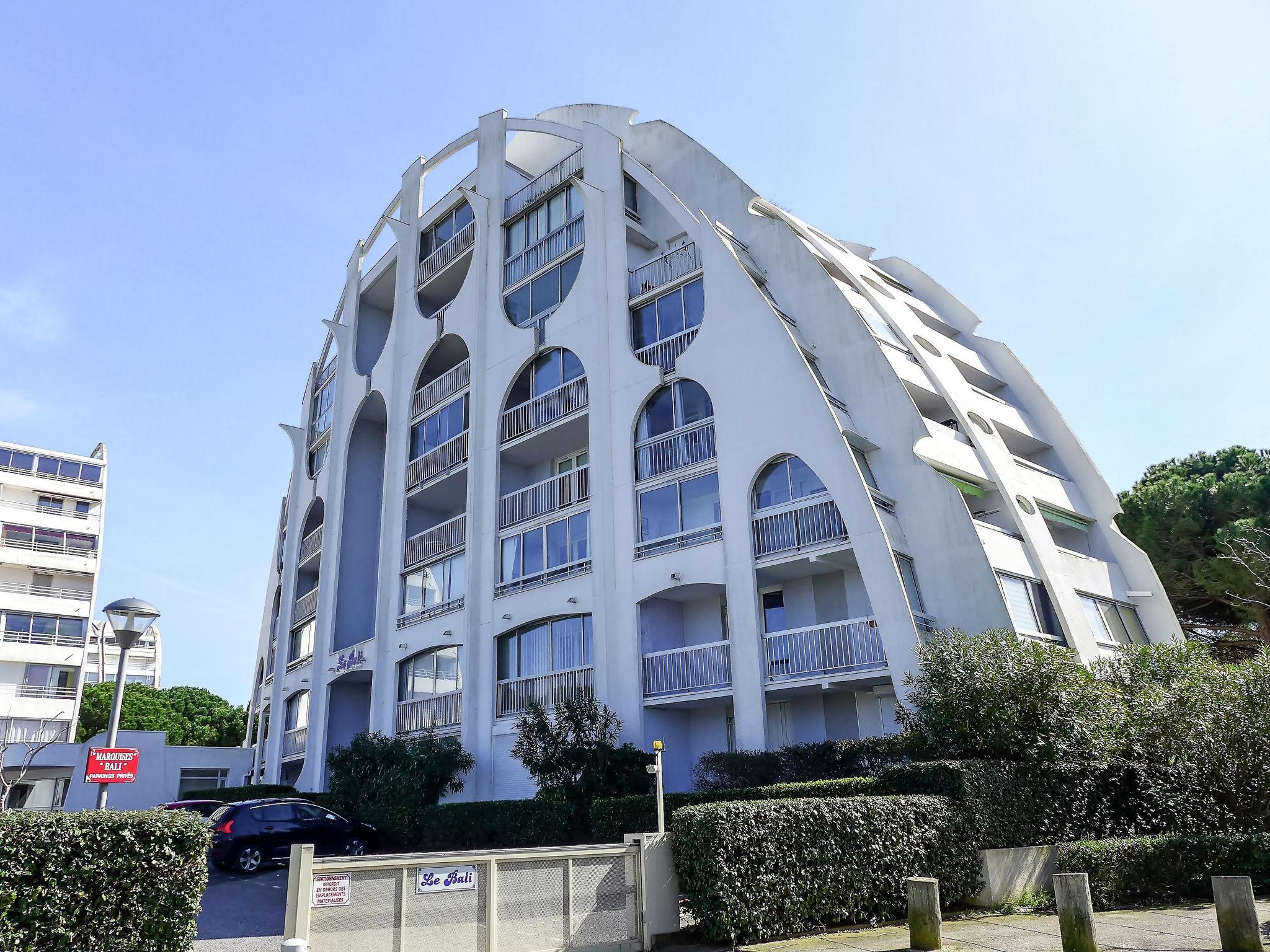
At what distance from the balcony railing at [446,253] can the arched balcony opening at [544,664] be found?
14.7 metres

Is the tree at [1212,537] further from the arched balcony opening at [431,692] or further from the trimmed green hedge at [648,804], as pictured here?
the arched balcony opening at [431,692]

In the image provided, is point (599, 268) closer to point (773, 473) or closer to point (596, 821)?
point (773, 473)

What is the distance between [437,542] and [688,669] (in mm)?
12095

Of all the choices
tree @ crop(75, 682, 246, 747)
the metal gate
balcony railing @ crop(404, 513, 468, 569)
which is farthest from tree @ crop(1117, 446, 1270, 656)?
tree @ crop(75, 682, 246, 747)

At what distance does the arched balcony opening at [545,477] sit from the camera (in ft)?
88.3

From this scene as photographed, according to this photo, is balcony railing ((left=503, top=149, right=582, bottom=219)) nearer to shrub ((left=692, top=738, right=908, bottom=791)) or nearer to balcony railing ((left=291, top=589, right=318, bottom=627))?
balcony railing ((left=291, top=589, right=318, bottom=627))

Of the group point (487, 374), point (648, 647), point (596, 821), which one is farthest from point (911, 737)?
point (487, 374)

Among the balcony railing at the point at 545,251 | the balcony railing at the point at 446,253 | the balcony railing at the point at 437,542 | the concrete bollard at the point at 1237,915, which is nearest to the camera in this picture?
the concrete bollard at the point at 1237,915

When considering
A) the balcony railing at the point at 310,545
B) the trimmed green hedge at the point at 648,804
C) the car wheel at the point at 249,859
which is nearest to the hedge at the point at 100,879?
the trimmed green hedge at the point at 648,804

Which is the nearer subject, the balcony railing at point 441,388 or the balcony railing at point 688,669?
the balcony railing at point 688,669

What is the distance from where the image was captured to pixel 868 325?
2475 cm

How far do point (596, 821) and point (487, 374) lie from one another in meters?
16.2

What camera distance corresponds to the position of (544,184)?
32.2 m

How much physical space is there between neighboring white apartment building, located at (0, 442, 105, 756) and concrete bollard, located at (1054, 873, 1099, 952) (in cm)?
4909
